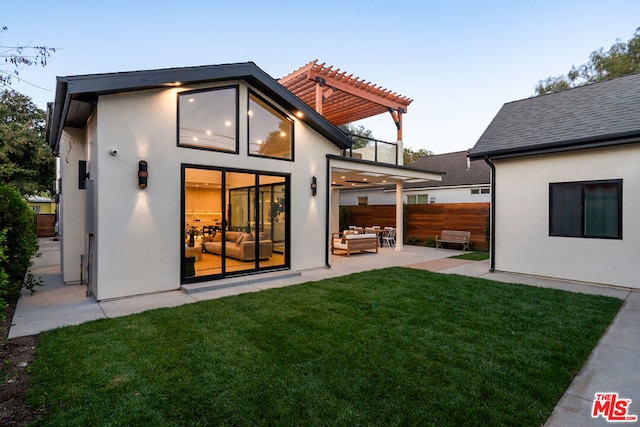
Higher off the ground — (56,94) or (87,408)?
(56,94)

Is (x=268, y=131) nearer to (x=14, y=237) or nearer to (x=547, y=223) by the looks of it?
(x=14, y=237)

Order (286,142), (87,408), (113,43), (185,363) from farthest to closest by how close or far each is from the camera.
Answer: (113,43), (286,142), (185,363), (87,408)

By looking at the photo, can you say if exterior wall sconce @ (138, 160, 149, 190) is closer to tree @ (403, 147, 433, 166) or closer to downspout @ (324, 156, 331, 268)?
downspout @ (324, 156, 331, 268)

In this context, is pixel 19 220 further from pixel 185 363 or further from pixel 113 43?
pixel 113 43

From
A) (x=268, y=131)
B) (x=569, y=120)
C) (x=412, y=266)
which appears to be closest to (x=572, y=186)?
(x=569, y=120)

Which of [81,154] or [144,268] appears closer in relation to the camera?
[144,268]

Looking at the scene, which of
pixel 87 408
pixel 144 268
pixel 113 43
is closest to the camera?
pixel 87 408

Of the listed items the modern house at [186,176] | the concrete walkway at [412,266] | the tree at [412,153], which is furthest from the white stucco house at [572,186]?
the tree at [412,153]

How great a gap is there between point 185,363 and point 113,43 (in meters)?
11.0

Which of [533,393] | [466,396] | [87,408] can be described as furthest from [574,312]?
[87,408]

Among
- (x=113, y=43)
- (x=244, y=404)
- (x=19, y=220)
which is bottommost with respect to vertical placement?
(x=244, y=404)

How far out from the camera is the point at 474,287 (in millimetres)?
6438

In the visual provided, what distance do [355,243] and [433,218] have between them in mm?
4591

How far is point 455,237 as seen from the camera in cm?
1300
